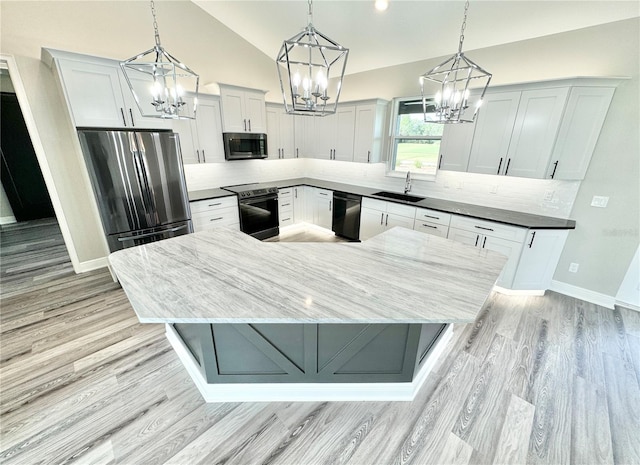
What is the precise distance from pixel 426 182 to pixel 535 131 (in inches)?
58.6

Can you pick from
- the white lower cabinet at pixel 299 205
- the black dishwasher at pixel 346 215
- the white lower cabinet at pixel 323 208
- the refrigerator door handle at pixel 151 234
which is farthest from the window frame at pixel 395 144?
→ the refrigerator door handle at pixel 151 234

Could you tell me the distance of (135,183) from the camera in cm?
309

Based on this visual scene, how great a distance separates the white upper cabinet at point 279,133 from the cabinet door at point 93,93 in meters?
2.32

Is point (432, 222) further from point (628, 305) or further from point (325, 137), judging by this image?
point (325, 137)

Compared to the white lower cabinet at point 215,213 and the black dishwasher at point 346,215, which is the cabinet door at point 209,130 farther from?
the black dishwasher at point 346,215

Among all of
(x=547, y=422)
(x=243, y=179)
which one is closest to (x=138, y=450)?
(x=547, y=422)

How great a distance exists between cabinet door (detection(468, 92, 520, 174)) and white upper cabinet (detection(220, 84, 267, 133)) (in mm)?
3333

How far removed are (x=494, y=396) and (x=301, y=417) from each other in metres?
1.47

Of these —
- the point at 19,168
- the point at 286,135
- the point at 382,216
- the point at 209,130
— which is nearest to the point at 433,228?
the point at 382,216

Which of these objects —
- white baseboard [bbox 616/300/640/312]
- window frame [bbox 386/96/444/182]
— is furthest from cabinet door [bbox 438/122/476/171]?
white baseboard [bbox 616/300/640/312]

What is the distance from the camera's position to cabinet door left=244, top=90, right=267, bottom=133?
4.31 m

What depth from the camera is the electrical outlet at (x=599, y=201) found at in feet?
9.62

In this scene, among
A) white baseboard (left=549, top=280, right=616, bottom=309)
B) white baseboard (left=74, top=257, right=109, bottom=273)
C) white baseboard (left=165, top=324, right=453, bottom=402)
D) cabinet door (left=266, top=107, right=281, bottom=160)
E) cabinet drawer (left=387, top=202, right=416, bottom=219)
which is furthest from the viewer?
cabinet door (left=266, top=107, right=281, bottom=160)

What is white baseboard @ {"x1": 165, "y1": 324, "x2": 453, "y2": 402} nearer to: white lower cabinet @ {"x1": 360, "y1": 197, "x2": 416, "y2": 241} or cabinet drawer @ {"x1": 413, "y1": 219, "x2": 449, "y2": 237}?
cabinet drawer @ {"x1": 413, "y1": 219, "x2": 449, "y2": 237}
